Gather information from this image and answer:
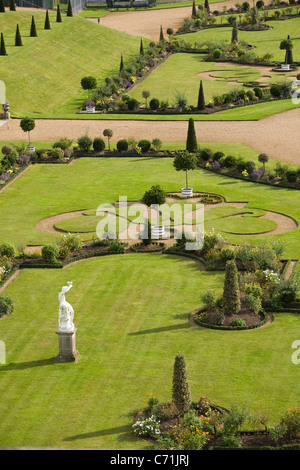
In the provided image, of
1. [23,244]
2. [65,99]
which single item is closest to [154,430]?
[23,244]

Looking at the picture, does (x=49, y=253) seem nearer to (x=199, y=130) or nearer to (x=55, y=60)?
(x=199, y=130)

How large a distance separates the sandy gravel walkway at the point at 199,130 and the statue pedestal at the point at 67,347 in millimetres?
39665

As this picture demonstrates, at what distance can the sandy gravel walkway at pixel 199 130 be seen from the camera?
76.4m

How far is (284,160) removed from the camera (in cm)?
6950

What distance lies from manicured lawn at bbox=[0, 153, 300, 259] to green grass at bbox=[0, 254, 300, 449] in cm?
844

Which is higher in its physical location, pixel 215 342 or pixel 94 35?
pixel 94 35

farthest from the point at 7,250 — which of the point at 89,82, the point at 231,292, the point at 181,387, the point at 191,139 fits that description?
the point at 89,82

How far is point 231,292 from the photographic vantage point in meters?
39.7

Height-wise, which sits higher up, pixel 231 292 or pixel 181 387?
pixel 231 292

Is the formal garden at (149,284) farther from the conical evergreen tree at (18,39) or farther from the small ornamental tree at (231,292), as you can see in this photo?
the conical evergreen tree at (18,39)

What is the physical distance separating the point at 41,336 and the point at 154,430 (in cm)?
1012

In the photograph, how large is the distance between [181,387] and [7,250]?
19527mm

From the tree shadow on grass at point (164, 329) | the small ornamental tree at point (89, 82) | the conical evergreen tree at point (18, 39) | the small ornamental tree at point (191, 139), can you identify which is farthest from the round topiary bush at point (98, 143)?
the conical evergreen tree at point (18, 39)
